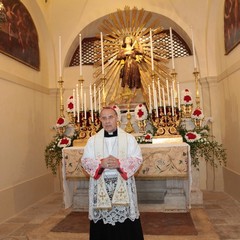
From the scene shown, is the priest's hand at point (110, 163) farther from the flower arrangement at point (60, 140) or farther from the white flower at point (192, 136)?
the flower arrangement at point (60, 140)

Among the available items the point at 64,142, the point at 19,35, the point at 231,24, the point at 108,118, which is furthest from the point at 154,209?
the point at 19,35

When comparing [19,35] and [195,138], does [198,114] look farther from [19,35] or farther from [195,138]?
[19,35]

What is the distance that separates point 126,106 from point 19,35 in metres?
2.77

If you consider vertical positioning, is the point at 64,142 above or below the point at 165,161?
above

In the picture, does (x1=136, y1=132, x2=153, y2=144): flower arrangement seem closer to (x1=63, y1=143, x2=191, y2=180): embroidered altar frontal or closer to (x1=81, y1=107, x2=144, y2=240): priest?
(x1=63, y1=143, x2=191, y2=180): embroidered altar frontal

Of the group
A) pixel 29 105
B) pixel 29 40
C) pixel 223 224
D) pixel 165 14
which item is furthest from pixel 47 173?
pixel 165 14

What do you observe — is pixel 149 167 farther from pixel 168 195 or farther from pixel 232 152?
pixel 232 152

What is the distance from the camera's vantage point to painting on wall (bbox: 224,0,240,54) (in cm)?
512

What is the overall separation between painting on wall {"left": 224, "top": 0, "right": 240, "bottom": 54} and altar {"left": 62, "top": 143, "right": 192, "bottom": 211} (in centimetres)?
249

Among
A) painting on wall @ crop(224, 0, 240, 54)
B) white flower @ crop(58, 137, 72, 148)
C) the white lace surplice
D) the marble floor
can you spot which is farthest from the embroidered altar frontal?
painting on wall @ crop(224, 0, 240, 54)

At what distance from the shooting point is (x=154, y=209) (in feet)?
14.9

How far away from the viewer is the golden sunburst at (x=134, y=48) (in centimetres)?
676

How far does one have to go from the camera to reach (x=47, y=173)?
22.1 ft

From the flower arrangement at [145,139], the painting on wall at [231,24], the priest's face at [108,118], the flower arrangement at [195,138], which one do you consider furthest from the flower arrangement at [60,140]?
the painting on wall at [231,24]
